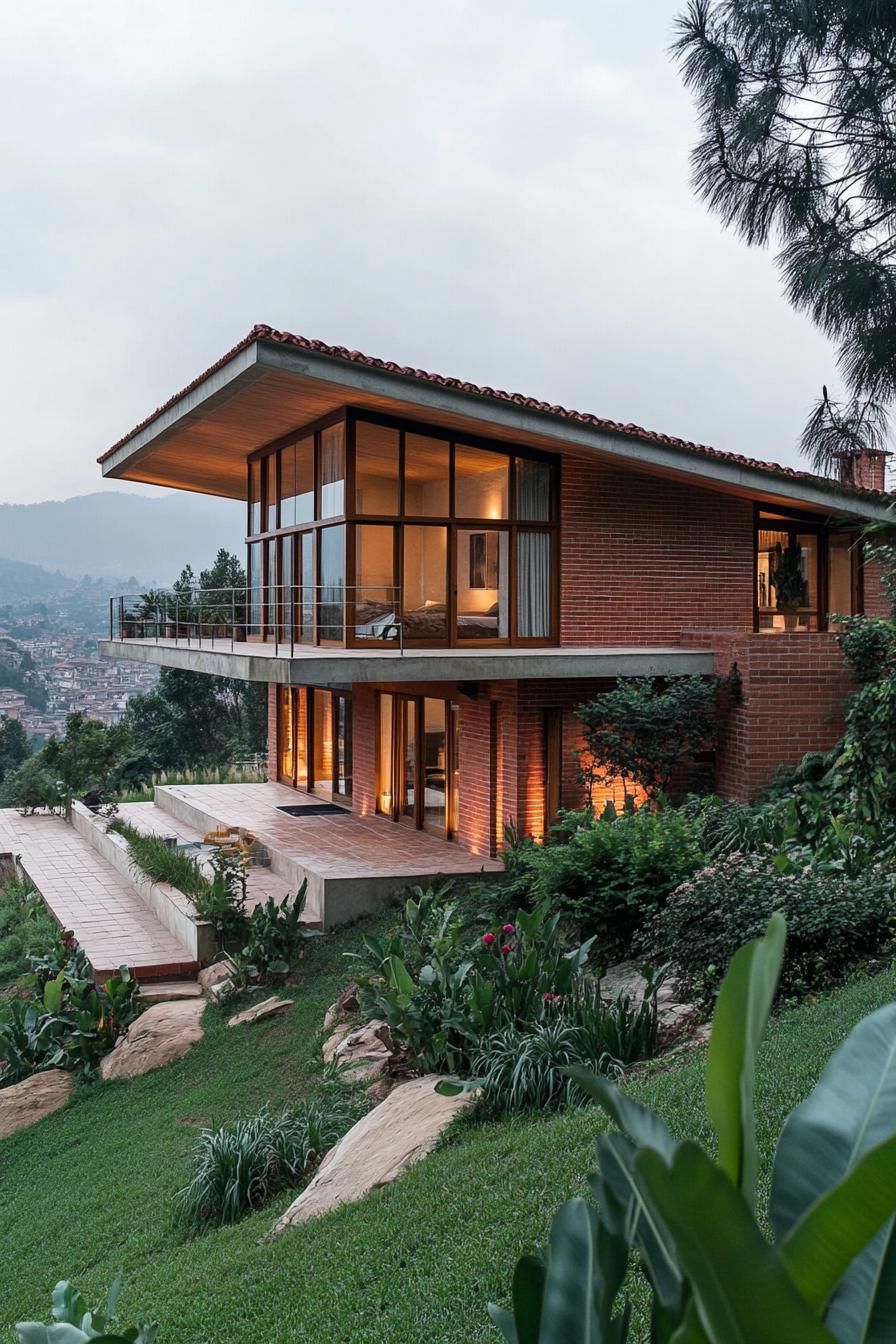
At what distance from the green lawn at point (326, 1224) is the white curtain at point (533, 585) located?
733 cm

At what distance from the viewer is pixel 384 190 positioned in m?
79.0

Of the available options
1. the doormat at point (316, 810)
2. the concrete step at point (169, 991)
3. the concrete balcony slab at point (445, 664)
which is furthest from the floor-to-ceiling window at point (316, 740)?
the concrete step at point (169, 991)

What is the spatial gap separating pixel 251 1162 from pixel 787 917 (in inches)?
140

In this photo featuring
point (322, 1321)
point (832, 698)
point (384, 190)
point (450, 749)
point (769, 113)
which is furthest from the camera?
point (384, 190)

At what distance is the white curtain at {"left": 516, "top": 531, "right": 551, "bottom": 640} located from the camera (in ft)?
46.6

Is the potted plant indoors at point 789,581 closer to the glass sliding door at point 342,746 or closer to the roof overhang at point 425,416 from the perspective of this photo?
the roof overhang at point 425,416

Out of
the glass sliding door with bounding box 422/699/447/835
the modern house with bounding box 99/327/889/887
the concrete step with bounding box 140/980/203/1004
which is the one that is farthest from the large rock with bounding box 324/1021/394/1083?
the glass sliding door with bounding box 422/699/447/835

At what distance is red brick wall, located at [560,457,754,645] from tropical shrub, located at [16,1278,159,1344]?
11.9 meters

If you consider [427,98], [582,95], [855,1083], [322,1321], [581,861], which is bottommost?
[322,1321]

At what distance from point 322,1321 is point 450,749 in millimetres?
10961

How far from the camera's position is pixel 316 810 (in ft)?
57.0

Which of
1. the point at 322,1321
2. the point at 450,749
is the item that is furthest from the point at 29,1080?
the point at 450,749

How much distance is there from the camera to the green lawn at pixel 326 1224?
4.00m

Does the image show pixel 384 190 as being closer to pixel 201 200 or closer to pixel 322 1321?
pixel 201 200
